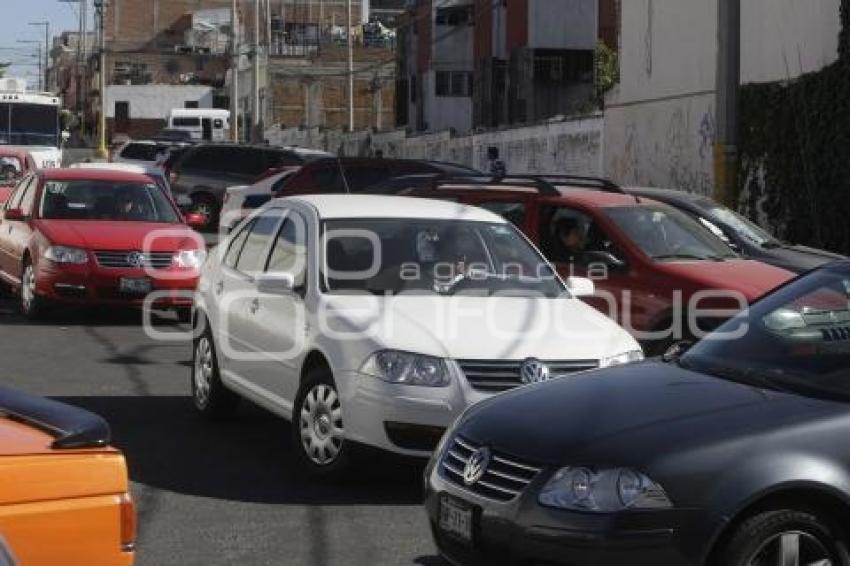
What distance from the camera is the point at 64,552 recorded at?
4312mm

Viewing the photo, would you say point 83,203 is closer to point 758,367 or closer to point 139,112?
point 758,367

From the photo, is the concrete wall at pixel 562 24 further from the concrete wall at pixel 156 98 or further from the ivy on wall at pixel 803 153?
the concrete wall at pixel 156 98

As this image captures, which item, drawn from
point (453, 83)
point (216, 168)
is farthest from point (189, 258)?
point (453, 83)

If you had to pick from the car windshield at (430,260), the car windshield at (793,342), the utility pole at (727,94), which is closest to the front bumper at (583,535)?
the car windshield at (793,342)

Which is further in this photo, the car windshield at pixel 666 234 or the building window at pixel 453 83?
the building window at pixel 453 83

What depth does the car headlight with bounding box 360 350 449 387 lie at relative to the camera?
7.93 m

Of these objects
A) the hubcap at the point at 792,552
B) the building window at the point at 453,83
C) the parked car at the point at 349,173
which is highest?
the building window at the point at 453,83

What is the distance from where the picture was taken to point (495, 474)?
578 cm

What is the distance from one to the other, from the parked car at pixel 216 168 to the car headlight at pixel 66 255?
54.9 feet

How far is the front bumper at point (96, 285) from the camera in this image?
15430 millimetres

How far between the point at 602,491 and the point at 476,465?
0.67 meters

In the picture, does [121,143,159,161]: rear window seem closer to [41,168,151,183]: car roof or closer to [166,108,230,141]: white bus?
[41,168,151,183]: car roof

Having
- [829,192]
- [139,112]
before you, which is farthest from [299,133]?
[829,192]

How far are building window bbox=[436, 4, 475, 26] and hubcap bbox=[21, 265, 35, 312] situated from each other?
37.6 meters
